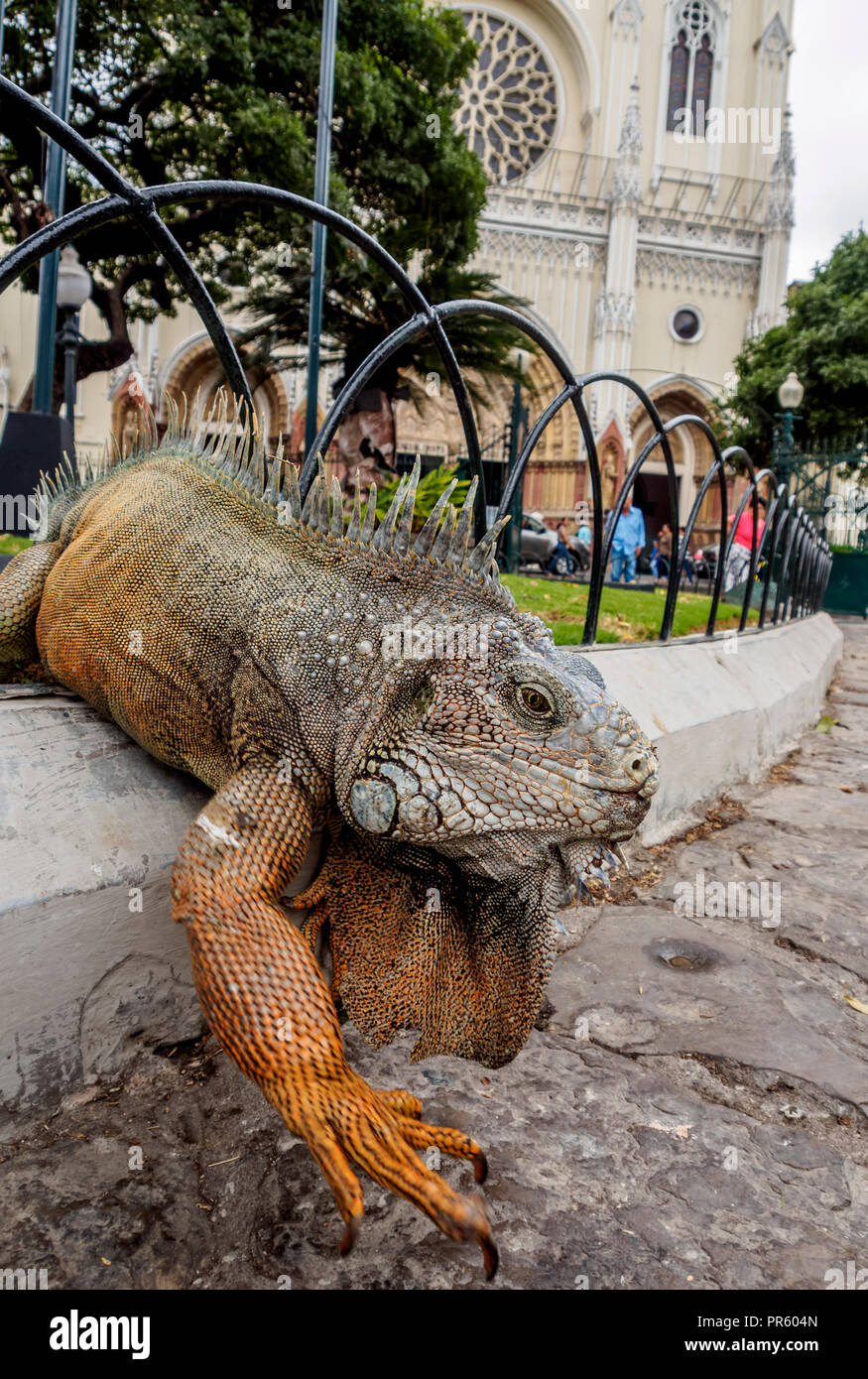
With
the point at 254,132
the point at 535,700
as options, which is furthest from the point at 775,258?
the point at 535,700

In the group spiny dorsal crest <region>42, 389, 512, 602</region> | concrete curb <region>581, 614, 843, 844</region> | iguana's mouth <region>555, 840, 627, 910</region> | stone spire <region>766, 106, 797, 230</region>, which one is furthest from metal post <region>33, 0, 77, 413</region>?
stone spire <region>766, 106, 797, 230</region>

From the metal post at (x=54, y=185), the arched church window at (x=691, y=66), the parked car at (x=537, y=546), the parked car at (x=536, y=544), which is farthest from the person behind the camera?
the arched church window at (x=691, y=66)

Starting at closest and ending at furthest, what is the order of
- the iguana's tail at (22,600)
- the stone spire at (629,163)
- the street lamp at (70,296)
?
the iguana's tail at (22,600) < the street lamp at (70,296) < the stone spire at (629,163)

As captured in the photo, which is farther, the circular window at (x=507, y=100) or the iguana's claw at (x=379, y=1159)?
the circular window at (x=507, y=100)

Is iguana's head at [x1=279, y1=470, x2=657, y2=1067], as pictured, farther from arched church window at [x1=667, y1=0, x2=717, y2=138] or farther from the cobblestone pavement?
arched church window at [x1=667, y1=0, x2=717, y2=138]

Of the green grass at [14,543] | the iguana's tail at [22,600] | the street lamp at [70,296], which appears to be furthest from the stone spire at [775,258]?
the iguana's tail at [22,600]

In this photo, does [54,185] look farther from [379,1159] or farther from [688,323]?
[688,323]

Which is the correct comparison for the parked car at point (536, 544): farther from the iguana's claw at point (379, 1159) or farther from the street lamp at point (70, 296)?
the iguana's claw at point (379, 1159)

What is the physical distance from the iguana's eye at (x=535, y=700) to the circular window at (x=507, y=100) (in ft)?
117

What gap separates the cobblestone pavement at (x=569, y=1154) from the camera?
1.42 m

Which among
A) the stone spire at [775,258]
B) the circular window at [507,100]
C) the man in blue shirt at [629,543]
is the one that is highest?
the circular window at [507,100]

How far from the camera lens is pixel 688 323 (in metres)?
33.2

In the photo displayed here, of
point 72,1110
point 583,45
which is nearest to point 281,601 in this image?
point 72,1110

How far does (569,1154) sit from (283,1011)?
28.6 inches
